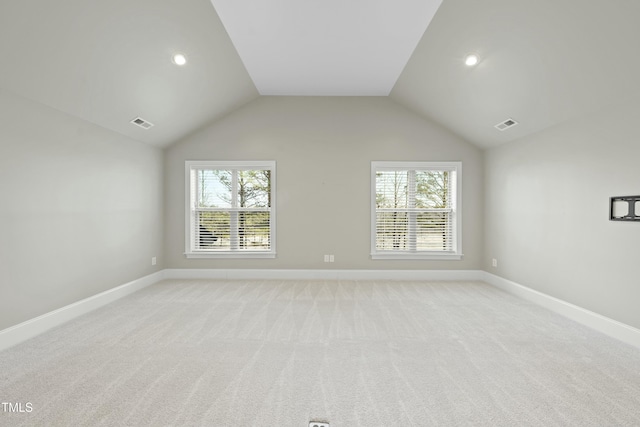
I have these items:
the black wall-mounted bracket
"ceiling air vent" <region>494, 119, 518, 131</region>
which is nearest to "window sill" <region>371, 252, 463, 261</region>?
"ceiling air vent" <region>494, 119, 518, 131</region>

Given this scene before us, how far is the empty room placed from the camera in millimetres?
2141

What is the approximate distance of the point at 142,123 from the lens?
4.27 meters

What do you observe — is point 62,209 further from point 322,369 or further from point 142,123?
point 322,369

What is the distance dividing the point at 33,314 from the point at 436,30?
16.4 ft

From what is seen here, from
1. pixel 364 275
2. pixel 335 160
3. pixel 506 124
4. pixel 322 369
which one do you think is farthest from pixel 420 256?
pixel 322 369

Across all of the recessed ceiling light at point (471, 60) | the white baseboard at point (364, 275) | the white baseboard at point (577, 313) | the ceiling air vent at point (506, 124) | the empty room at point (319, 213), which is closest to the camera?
the empty room at point (319, 213)

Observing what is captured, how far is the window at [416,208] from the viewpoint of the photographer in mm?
5281

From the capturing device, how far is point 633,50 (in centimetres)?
239

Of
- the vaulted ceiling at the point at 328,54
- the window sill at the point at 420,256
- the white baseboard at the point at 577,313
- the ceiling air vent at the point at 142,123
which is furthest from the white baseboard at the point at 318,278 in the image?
the ceiling air vent at the point at 142,123

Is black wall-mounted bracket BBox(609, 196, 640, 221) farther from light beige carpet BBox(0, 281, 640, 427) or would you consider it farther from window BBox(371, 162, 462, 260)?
window BBox(371, 162, 462, 260)

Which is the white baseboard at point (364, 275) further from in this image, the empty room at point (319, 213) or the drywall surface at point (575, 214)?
the drywall surface at point (575, 214)

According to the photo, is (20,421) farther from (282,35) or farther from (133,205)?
(282,35)

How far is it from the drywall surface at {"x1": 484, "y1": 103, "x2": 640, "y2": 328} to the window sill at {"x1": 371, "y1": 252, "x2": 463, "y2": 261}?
702 mm

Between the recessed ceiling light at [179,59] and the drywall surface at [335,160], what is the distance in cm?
177
